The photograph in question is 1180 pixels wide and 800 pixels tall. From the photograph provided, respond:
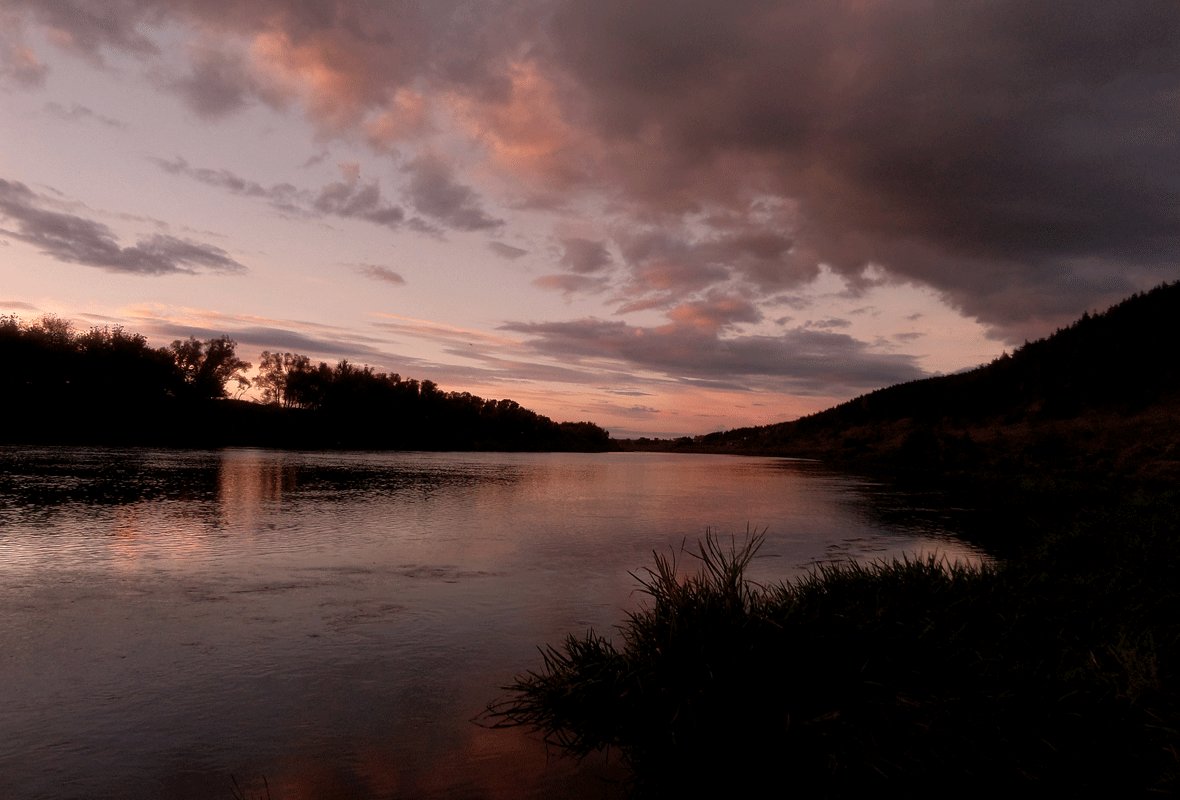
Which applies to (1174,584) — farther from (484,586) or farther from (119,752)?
(119,752)

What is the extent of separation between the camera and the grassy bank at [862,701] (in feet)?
21.8

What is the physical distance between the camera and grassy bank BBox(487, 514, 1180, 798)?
261 inches

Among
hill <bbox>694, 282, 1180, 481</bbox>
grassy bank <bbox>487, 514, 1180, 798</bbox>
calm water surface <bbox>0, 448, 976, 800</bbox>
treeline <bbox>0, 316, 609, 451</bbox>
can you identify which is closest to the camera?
grassy bank <bbox>487, 514, 1180, 798</bbox>

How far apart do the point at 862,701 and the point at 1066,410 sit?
8742cm

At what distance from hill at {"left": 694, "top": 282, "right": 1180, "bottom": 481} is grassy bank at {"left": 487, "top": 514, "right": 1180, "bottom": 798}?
151 ft

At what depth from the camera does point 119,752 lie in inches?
297

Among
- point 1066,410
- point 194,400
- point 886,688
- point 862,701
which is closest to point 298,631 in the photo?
point 862,701

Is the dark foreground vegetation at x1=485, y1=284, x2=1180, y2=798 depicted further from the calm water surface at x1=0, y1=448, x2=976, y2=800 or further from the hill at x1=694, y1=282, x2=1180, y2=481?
the hill at x1=694, y1=282, x2=1180, y2=481

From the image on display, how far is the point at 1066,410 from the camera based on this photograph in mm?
77562

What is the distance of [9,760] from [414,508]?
2632cm

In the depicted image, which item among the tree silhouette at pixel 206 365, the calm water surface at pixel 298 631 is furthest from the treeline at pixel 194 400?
the calm water surface at pixel 298 631

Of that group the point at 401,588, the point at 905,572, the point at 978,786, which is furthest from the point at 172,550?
the point at 978,786

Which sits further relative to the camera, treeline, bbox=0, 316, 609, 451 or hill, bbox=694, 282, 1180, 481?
treeline, bbox=0, 316, 609, 451

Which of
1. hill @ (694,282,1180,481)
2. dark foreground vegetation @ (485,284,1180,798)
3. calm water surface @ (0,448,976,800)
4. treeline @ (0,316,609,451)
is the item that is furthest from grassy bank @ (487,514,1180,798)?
treeline @ (0,316,609,451)
